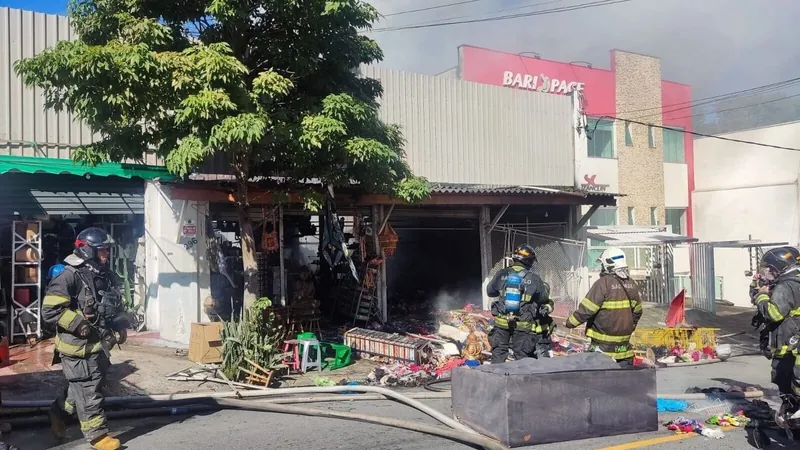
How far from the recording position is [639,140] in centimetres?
2389

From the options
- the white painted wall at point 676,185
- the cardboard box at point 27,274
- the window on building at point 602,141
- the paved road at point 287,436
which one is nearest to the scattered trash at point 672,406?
the paved road at point 287,436

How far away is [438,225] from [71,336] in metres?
11.9

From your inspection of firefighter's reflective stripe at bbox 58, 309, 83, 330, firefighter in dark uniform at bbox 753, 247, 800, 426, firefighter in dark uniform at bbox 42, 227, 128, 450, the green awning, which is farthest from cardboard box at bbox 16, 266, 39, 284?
firefighter in dark uniform at bbox 753, 247, 800, 426

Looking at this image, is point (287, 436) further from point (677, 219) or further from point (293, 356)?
point (677, 219)

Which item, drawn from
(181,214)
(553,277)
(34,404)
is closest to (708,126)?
(553,277)

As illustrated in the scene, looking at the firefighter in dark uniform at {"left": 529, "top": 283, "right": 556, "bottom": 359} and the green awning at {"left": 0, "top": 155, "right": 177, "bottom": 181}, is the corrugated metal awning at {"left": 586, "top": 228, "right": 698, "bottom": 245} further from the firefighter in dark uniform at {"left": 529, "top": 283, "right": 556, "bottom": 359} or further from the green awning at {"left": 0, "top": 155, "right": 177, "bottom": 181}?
the green awning at {"left": 0, "top": 155, "right": 177, "bottom": 181}

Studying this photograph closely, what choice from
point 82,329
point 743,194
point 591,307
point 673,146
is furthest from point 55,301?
point 743,194

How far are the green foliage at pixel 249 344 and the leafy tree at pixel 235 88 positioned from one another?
Answer: 1.77 feet

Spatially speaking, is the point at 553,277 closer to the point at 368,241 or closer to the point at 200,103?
the point at 368,241

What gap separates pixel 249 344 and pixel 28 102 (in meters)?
5.72

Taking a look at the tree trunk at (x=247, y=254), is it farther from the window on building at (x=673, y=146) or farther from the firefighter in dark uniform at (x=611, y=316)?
the window on building at (x=673, y=146)

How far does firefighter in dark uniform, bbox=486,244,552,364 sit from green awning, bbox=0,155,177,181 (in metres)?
5.60

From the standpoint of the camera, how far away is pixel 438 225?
54.5 ft

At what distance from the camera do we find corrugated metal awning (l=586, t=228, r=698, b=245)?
16875 mm
